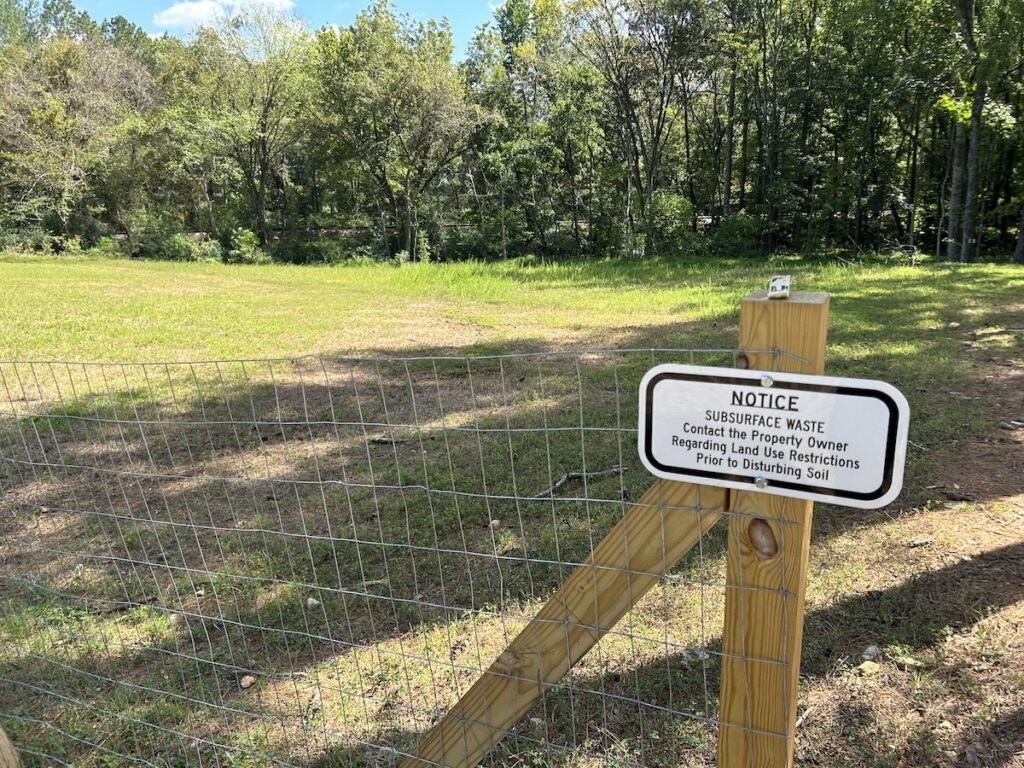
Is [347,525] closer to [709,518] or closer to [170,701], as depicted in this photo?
[170,701]

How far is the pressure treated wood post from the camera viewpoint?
121 cm

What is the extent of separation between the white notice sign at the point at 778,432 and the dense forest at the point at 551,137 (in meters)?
18.6

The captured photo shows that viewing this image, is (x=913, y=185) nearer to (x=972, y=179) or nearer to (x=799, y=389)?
(x=972, y=179)

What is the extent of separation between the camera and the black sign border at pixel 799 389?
43.8 inches

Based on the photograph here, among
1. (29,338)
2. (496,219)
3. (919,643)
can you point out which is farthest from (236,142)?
(919,643)

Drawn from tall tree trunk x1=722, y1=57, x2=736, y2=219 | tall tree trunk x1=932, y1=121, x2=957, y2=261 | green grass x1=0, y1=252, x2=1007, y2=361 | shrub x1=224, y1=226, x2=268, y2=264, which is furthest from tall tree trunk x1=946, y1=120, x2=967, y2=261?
shrub x1=224, y1=226, x2=268, y2=264

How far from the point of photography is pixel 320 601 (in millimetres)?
3197

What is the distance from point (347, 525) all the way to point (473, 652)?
57.0 inches

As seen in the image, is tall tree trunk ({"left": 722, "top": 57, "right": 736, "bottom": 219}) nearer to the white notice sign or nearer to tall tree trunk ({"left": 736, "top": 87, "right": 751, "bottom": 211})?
tall tree trunk ({"left": 736, "top": 87, "right": 751, "bottom": 211})

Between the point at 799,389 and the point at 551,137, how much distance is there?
24342 millimetres

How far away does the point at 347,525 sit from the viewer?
3990 millimetres

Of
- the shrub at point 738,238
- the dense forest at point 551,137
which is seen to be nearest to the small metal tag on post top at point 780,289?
the dense forest at point 551,137

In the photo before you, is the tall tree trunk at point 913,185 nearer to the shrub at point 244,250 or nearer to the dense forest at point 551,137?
the dense forest at point 551,137

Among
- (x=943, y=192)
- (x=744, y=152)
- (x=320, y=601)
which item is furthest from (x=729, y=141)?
(x=320, y=601)
